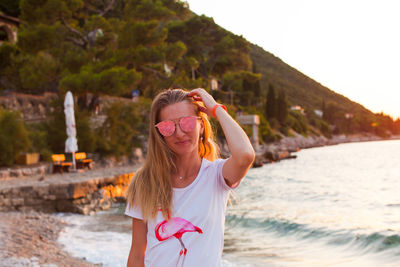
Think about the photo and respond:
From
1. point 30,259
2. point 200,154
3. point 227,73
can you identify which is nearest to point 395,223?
point 30,259

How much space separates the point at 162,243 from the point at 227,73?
3848 centimetres

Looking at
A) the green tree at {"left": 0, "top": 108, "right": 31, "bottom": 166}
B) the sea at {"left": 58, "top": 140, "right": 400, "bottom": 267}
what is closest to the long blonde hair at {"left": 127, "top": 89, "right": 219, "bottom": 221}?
the sea at {"left": 58, "top": 140, "right": 400, "bottom": 267}

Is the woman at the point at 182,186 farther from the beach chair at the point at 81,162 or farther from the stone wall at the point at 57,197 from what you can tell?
the beach chair at the point at 81,162

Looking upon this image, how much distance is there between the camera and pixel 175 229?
1.36 meters

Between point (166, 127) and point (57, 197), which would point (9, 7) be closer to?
point (57, 197)

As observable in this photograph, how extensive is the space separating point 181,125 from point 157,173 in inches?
8.6

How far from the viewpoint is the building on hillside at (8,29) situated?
2364 centimetres

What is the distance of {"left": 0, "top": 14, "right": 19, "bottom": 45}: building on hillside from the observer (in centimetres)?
2364

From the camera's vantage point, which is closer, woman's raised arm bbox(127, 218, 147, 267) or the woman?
the woman

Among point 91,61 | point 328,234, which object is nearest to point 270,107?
point 91,61

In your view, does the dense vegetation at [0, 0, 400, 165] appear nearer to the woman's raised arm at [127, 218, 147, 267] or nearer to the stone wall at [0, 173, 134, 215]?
the stone wall at [0, 173, 134, 215]

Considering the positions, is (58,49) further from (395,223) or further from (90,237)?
(395,223)

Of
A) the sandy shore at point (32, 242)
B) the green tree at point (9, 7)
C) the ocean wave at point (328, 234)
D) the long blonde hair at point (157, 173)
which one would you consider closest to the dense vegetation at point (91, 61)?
the green tree at point (9, 7)

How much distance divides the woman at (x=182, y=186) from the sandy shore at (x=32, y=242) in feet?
10.0
